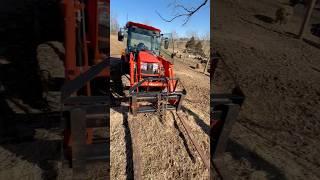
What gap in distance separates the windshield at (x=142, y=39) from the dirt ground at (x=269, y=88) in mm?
4322

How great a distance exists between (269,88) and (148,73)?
3734 mm

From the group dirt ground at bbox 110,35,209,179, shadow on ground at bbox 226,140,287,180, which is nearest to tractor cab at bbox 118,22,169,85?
dirt ground at bbox 110,35,209,179

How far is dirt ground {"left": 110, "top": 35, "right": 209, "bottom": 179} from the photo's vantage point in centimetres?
224

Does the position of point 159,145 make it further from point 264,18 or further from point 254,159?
point 264,18

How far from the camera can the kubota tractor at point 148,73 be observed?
3615 millimetres

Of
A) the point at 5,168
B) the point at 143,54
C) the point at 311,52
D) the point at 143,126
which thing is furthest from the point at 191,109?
the point at 311,52

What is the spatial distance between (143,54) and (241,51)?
399 centimetres

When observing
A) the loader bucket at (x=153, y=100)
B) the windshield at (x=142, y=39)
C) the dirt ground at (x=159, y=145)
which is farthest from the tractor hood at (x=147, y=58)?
the dirt ground at (x=159, y=145)

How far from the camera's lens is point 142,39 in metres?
4.98

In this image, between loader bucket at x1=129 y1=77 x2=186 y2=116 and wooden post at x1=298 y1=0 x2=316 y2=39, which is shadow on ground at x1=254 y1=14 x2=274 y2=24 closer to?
wooden post at x1=298 y1=0 x2=316 y2=39

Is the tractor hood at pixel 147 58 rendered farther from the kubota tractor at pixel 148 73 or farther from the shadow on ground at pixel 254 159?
the shadow on ground at pixel 254 159

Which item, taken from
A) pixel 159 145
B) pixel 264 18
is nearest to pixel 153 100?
pixel 159 145

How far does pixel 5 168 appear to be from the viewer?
168 cm

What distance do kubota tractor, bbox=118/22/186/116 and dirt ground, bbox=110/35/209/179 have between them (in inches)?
8.6
